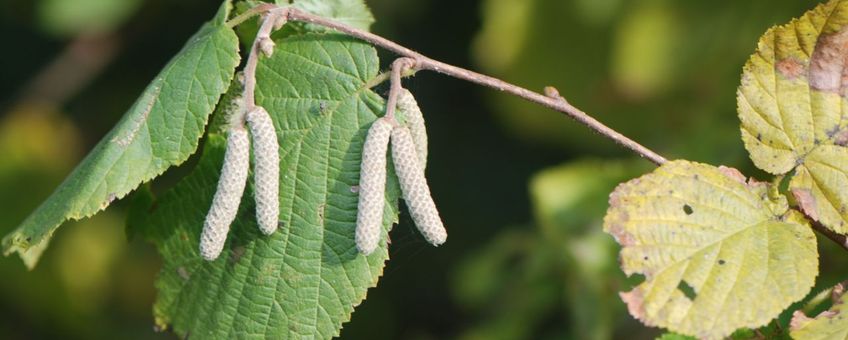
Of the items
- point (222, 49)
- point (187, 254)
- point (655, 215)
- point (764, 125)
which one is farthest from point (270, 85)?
point (764, 125)

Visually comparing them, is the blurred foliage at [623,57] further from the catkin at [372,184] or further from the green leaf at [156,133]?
the green leaf at [156,133]

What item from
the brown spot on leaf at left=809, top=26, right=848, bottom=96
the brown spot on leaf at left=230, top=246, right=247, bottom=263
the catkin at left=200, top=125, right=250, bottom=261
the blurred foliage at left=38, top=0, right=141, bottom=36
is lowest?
the blurred foliage at left=38, top=0, right=141, bottom=36

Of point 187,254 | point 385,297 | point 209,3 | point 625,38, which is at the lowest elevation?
point 385,297

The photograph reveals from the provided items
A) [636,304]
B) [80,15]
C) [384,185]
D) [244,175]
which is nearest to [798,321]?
[636,304]

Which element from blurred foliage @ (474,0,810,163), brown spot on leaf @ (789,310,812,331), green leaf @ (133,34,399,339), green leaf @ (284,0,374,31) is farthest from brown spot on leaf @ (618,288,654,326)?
blurred foliage @ (474,0,810,163)

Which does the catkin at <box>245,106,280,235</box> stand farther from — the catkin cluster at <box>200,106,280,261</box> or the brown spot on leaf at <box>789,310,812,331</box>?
the brown spot on leaf at <box>789,310,812,331</box>

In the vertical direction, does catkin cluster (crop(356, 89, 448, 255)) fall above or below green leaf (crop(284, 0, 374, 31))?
below

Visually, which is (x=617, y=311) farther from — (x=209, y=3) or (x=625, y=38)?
(x=209, y=3)
